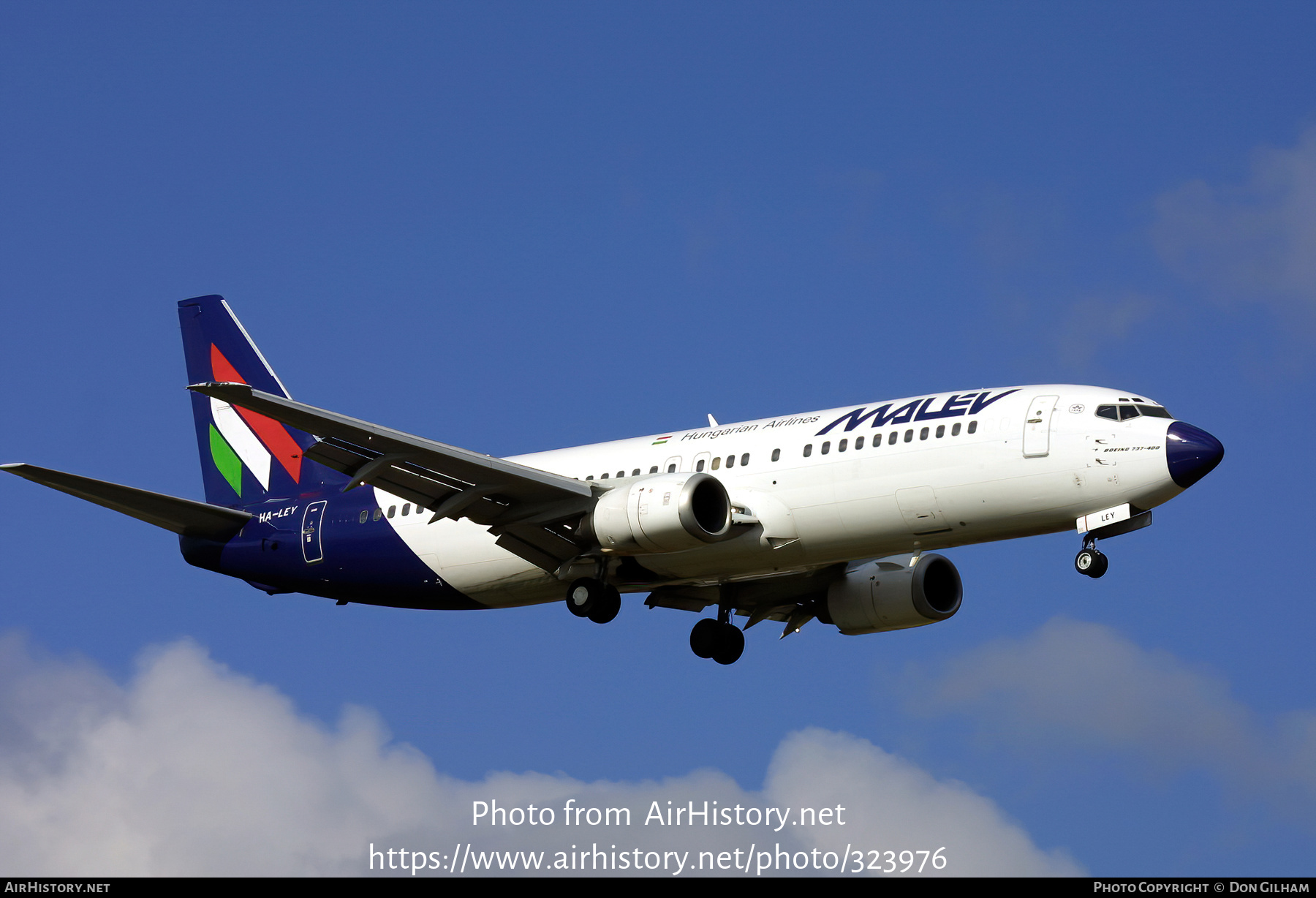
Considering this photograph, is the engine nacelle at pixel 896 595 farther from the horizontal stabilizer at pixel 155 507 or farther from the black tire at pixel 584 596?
the horizontal stabilizer at pixel 155 507

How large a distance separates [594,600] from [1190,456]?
12.2 meters

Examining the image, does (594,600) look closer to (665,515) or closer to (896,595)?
(665,515)

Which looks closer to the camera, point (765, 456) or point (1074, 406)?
point (1074, 406)

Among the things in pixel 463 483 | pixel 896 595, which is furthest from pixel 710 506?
pixel 896 595

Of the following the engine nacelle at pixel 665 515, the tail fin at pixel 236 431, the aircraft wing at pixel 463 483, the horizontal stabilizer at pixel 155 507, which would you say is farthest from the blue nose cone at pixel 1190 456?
the horizontal stabilizer at pixel 155 507

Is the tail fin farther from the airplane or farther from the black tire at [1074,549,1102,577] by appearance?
the black tire at [1074,549,1102,577]

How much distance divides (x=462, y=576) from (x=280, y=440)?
7.58 m

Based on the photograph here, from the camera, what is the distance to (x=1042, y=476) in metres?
30.8

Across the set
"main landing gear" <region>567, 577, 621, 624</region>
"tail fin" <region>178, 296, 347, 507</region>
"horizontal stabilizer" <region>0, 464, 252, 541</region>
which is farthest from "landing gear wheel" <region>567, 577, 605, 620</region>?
"horizontal stabilizer" <region>0, 464, 252, 541</region>

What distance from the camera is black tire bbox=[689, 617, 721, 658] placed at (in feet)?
125
